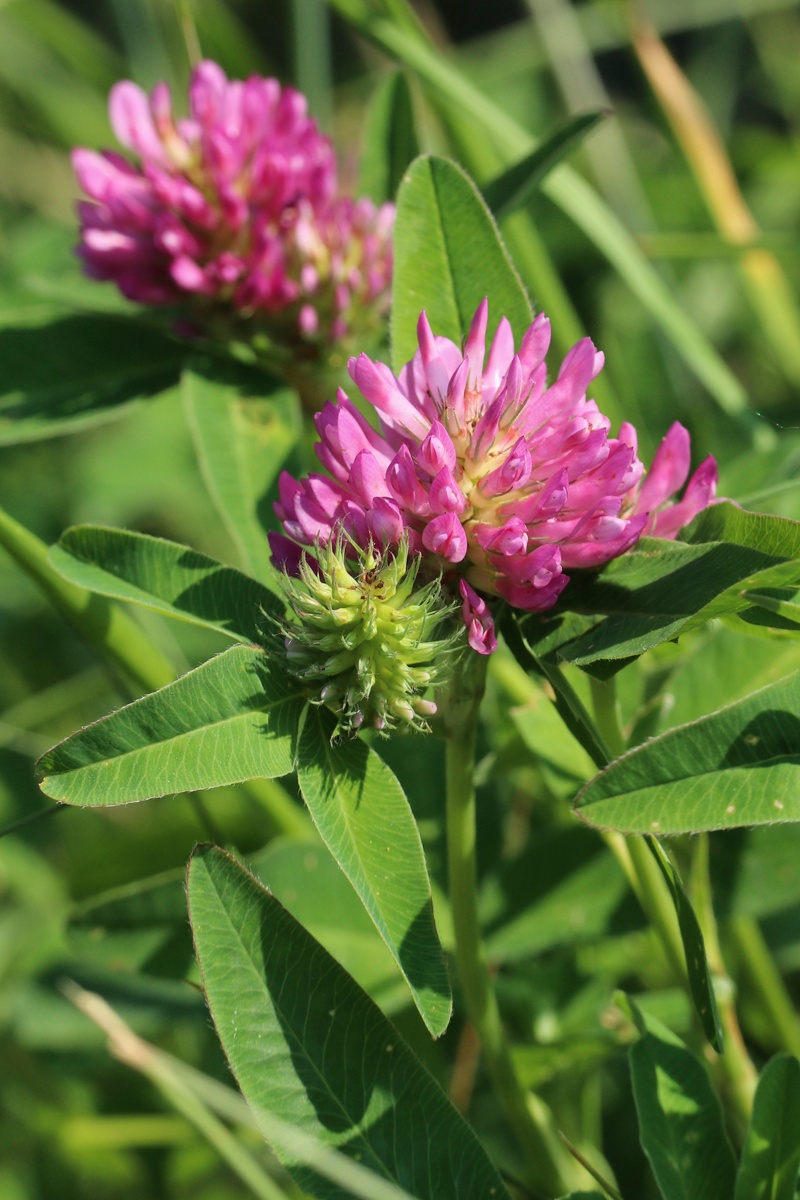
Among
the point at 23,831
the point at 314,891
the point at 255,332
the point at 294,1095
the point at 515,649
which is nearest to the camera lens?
the point at 294,1095

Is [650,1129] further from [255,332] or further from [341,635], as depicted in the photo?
[255,332]

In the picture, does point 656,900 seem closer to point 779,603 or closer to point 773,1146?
point 773,1146

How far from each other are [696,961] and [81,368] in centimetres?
130

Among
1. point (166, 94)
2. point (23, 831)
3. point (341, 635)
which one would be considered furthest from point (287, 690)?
point (23, 831)

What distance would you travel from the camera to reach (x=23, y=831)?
8.55ft

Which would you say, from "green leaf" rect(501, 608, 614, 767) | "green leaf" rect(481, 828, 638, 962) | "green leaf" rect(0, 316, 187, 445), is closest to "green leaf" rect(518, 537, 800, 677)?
"green leaf" rect(501, 608, 614, 767)

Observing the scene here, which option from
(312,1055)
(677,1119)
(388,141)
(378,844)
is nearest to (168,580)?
(378,844)

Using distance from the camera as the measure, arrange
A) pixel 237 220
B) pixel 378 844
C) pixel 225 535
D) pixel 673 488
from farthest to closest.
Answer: pixel 225 535 < pixel 237 220 < pixel 673 488 < pixel 378 844

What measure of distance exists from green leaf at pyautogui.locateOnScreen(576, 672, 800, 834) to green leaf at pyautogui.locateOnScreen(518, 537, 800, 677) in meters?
0.08

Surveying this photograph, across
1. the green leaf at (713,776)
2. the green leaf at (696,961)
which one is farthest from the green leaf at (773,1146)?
the green leaf at (713,776)

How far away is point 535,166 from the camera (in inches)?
63.4

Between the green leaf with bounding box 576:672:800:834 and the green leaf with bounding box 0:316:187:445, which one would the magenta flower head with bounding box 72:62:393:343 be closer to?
the green leaf with bounding box 0:316:187:445

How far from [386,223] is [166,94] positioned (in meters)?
0.40

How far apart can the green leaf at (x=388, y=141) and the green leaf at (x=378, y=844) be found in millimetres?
1100
